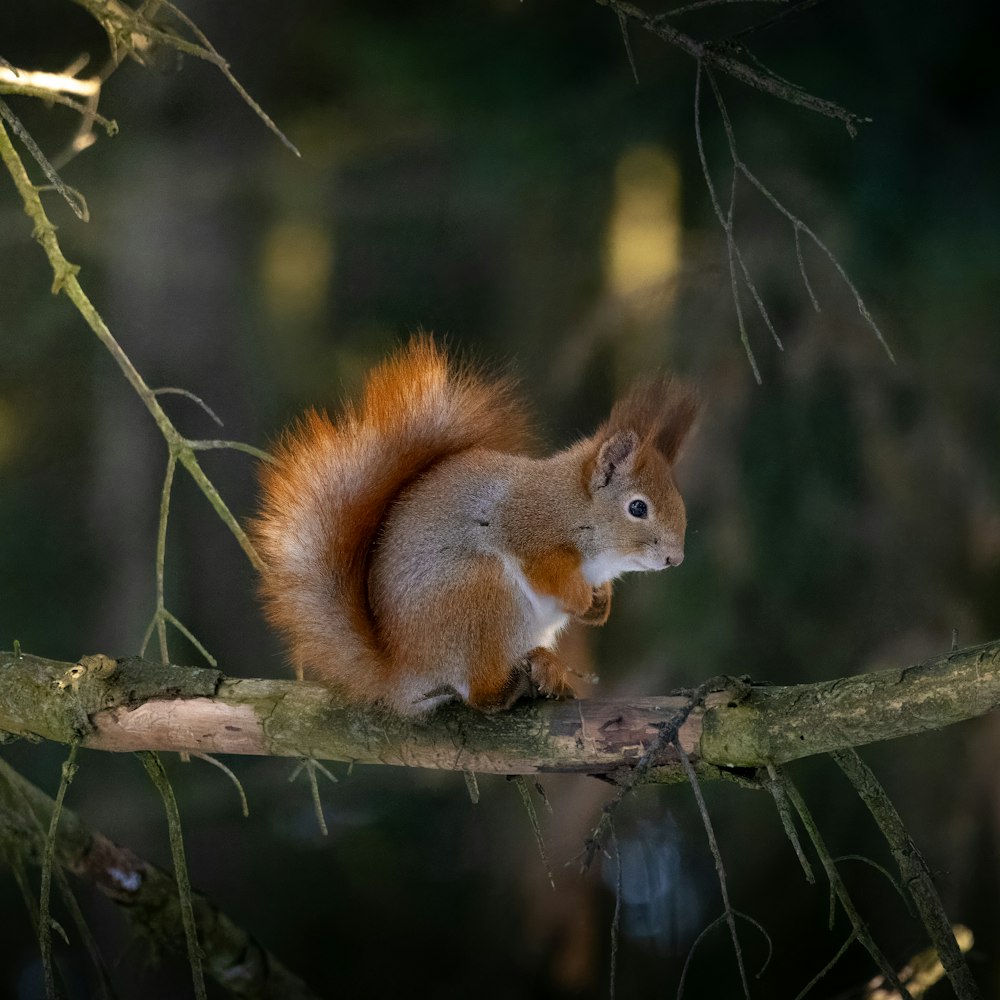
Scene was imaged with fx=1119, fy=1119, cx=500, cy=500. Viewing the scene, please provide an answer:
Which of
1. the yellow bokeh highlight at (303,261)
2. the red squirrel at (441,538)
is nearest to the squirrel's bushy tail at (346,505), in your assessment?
the red squirrel at (441,538)

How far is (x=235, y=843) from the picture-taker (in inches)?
68.7

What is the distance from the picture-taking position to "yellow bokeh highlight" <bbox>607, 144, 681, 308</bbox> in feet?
5.64

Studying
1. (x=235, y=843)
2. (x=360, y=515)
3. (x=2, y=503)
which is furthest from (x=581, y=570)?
(x=2, y=503)

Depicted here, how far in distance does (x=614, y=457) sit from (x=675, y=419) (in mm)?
81

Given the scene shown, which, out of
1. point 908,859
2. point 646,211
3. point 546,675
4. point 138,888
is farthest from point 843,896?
point 646,211

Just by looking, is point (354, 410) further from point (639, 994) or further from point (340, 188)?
point (639, 994)

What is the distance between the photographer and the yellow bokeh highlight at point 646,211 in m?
1.72

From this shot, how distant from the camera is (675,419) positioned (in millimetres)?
1193

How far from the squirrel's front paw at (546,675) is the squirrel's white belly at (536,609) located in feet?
0.05

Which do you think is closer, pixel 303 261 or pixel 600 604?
pixel 600 604

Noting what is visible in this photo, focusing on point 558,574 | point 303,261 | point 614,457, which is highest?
point 303,261

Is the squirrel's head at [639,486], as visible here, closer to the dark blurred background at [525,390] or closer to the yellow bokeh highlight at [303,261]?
the dark blurred background at [525,390]

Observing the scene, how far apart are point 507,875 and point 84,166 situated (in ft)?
4.16

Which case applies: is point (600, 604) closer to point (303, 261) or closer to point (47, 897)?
point (47, 897)
